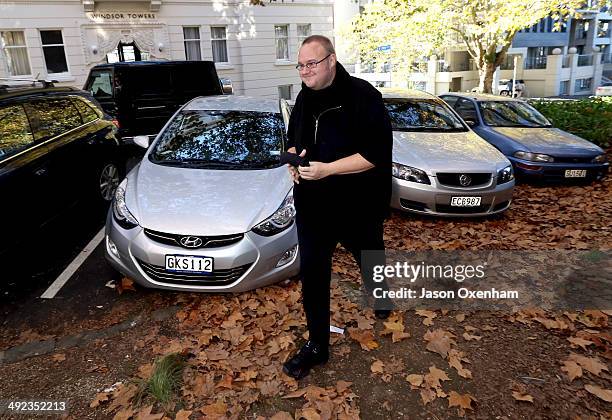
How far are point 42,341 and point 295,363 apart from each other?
2005 millimetres

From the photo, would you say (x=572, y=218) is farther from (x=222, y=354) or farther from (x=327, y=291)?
(x=222, y=354)

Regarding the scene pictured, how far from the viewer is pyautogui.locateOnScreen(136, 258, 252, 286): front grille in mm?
3633

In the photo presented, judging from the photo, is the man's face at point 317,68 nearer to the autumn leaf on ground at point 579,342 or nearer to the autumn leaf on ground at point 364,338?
the autumn leaf on ground at point 364,338

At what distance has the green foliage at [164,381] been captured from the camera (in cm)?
283

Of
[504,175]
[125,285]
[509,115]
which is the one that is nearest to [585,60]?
[509,115]

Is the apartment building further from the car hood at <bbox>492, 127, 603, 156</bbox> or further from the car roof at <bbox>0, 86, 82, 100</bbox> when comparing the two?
the car roof at <bbox>0, 86, 82, 100</bbox>

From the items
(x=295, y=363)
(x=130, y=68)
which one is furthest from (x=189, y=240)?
(x=130, y=68)

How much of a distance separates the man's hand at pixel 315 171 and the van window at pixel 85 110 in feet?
14.5

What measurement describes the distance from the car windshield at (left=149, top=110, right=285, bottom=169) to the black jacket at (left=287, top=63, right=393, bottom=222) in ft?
6.15

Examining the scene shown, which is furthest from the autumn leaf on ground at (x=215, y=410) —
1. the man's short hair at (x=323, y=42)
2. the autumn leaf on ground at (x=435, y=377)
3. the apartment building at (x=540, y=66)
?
the apartment building at (x=540, y=66)

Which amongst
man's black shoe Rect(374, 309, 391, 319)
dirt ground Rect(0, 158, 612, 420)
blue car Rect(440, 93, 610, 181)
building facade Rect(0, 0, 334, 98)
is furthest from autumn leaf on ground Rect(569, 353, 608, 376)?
building facade Rect(0, 0, 334, 98)

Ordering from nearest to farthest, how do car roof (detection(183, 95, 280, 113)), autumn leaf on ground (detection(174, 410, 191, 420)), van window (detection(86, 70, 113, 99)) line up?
autumn leaf on ground (detection(174, 410, 191, 420)) → car roof (detection(183, 95, 280, 113)) → van window (detection(86, 70, 113, 99))

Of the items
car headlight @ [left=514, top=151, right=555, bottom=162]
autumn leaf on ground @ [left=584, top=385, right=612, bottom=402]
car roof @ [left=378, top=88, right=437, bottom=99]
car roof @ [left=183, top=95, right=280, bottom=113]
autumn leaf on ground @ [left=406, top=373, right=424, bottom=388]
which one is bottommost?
autumn leaf on ground @ [left=584, top=385, right=612, bottom=402]

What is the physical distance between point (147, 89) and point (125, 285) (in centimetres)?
627
